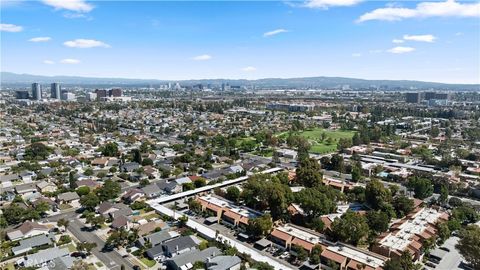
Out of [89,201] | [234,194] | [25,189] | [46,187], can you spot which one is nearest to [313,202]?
[234,194]

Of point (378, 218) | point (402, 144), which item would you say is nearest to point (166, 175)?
point (378, 218)

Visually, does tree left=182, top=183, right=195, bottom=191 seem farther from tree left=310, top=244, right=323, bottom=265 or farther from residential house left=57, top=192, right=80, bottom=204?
tree left=310, top=244, right=323, bottom=265

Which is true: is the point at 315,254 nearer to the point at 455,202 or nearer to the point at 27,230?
the point at 455,202

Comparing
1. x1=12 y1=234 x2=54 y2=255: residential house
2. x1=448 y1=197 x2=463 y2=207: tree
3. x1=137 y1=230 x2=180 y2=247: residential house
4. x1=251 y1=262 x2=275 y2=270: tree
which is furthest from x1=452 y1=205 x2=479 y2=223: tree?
x1=12 y1=234 x2=54 y2=255: residential house

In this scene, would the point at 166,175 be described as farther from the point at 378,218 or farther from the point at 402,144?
the point at 402,144

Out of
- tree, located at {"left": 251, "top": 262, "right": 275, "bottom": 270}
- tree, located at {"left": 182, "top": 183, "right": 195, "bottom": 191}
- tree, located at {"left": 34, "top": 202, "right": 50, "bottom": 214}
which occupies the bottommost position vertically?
tree, located at {"left": 251, "top": 262, "right": 275, "bottom": 270}

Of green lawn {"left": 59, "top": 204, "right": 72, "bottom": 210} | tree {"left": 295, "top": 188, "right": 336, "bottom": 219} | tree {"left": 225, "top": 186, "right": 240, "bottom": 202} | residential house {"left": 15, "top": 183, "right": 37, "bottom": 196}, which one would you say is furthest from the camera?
residential house {"left": 15, "top": 183, "right": 37, "bottom": 196}
